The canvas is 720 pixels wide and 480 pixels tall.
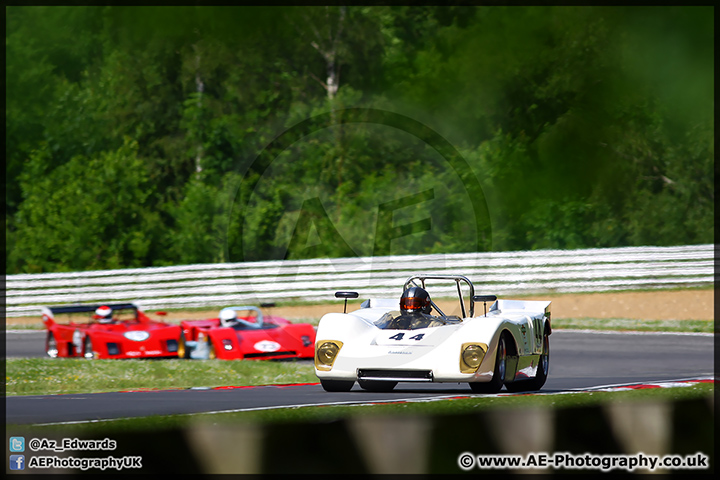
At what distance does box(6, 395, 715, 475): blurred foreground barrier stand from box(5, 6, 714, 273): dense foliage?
22664 millimetres

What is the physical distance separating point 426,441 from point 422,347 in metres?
2.12

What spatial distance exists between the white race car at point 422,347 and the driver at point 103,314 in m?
8.92

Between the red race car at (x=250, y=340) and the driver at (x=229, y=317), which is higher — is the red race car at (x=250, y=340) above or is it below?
below

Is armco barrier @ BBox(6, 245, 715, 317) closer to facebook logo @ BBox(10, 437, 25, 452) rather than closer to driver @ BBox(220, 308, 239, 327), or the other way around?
driver @ BBox(220, 308, 239, 327)

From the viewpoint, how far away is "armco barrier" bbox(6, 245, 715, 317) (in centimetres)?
2425

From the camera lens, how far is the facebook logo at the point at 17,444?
5.88 m

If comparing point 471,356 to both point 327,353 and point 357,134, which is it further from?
point 357,134

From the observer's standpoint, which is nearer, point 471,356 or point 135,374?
point 471,356

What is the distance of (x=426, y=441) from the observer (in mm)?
5453

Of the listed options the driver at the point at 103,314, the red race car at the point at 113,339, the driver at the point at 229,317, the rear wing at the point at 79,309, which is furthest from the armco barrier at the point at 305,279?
the driver at the point at 229,317

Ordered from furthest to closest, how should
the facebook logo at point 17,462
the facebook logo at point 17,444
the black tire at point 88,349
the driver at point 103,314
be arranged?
the driver at point 103,314 → the black tire at point 88,349 → the facebook logo at point 17,444 → the facebook logo at point 17,462

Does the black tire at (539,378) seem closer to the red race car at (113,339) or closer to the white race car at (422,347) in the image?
the white race car at (422,347)

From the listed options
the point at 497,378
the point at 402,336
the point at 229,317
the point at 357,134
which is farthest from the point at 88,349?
the point at 357,134

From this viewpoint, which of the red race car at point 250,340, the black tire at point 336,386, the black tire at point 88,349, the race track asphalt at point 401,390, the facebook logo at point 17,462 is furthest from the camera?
the black tire at point 88,349
